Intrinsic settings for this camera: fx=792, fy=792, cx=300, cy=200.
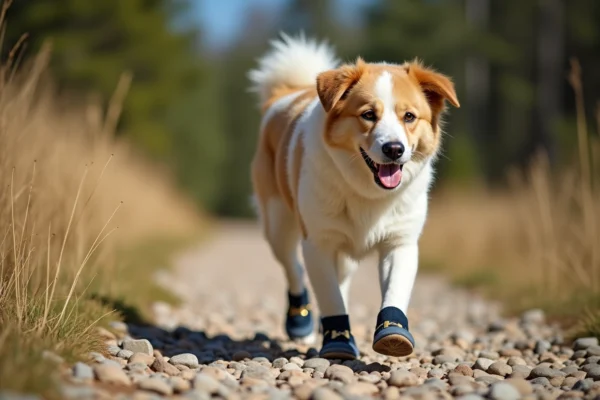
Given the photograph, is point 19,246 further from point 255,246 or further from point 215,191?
point 215,191

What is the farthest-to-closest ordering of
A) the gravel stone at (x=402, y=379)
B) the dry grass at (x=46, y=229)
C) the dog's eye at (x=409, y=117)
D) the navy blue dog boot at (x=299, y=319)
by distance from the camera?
the navy blue dog boot at (x=299, y=319)
the dog's eye at (x=409, y=117)
the gravel stone at (x=402, y=379)
the dry grass at (x=46, y=229)

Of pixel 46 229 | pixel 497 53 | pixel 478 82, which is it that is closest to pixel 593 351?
pixel 46 229

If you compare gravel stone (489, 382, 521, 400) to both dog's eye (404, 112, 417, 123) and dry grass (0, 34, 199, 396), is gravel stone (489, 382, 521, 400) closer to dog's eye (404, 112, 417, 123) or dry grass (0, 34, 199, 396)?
dog's eye (404, 112, 417, 123)

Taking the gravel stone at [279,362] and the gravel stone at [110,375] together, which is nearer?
the gravel stone at [110,375]

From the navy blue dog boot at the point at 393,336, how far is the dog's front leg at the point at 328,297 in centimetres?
31

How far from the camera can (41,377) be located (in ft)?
8.21

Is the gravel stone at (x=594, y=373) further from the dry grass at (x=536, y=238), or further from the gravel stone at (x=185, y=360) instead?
the gravel stone at (x=185, y=360)

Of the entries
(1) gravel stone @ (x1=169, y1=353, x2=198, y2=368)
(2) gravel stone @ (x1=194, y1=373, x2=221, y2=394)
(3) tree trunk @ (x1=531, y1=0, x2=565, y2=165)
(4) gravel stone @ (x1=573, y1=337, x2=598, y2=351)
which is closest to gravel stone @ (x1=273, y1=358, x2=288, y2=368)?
(1) gravel stone @ (x1=169, y1=353, x2=198, y2=368)

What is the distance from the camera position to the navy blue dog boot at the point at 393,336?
357 cm

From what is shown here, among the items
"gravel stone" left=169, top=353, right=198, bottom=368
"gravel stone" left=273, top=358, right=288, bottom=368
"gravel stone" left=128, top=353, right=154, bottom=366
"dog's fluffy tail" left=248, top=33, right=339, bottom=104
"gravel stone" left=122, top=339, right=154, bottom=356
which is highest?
"dog's fluffy tail" left=248, top=33, right=339, bottom=104

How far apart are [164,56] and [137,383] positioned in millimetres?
16970

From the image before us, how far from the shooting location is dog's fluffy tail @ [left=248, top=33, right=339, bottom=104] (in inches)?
213

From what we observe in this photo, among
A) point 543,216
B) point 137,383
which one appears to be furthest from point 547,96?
point 137,383

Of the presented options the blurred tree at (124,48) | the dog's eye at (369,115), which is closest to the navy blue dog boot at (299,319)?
the dog's eye at (369,115)
